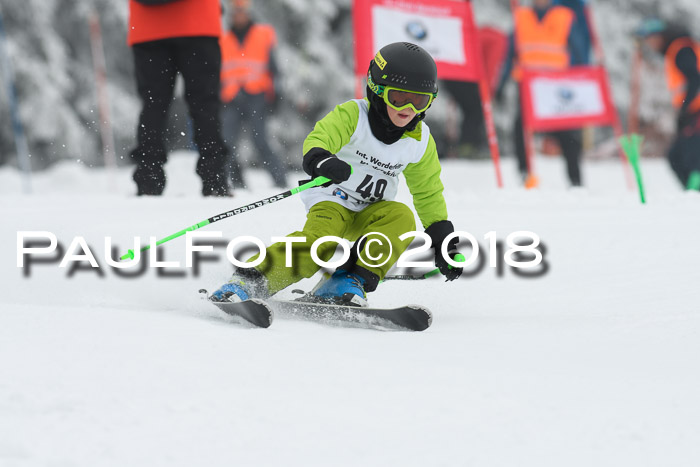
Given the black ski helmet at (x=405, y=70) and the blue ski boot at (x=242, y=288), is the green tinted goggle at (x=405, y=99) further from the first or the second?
the blue ski boot at (x=242, y=288)

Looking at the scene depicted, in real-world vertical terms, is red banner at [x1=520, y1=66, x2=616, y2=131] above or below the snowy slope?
above

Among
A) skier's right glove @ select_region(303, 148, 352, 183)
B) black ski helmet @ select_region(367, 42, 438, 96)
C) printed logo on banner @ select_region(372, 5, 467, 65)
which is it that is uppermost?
printed logo on banner @ select_region(372, 5, 467, 65)

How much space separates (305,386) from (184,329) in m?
0.64

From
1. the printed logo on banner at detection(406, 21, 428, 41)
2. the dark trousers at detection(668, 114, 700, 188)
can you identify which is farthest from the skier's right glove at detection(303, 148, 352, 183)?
the dark trousers at detection(668, 114, 700, 188)

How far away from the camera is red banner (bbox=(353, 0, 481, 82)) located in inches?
247

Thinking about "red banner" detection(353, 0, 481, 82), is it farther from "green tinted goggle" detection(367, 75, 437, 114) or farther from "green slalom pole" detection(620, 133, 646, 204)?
"green tinted goggle" detection(367, 75, 437, 114)

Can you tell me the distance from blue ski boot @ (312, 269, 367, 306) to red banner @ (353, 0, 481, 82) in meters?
3.36

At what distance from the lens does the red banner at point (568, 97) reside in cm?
745

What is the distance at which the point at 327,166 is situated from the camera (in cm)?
281

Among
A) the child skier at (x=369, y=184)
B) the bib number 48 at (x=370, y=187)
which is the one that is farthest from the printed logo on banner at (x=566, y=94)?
the bib number 48 at (x=370, y=187)

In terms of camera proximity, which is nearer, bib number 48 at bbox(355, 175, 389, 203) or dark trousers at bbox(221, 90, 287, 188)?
bib number 48 at bbox(355, 175, 389, 203)

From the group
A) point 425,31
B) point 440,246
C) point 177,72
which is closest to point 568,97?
point 425,31

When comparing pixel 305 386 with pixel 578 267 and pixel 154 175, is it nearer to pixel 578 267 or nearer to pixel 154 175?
pixel 578 267

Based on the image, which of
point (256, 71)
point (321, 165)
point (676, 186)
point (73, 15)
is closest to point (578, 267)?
point (321, 165)
